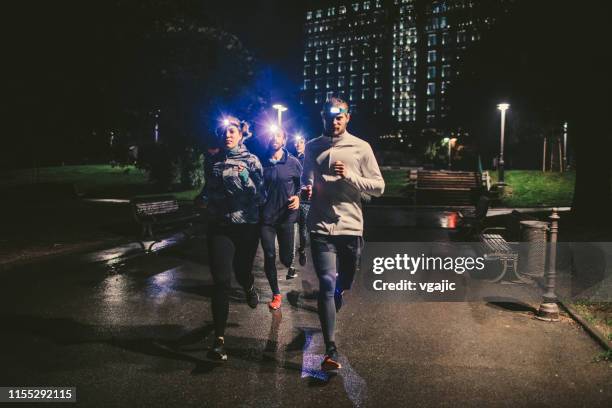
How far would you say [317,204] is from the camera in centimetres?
471

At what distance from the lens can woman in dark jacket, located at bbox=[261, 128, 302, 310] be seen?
679cm

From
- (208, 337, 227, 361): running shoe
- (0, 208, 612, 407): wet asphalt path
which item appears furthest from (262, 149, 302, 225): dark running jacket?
(208, 337, 227, 361): running shoe

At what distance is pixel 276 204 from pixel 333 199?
2292 millimetres

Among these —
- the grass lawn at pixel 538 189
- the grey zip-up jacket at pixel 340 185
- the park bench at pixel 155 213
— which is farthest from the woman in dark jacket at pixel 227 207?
the grass lawn at pixel 538 189

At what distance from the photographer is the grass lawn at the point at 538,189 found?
26.0 meters

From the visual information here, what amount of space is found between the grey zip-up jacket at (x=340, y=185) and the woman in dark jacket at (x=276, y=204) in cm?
207

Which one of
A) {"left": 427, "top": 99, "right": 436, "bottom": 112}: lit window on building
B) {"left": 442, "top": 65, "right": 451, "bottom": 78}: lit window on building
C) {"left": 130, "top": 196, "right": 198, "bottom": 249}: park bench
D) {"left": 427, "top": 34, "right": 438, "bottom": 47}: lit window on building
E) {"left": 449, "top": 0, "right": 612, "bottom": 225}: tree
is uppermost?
{"left": 427, "top": 34, "right": 438, "bottom": 47}: lit window on building

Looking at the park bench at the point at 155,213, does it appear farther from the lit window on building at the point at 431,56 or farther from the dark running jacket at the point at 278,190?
the lit window on building at the point at 431,56

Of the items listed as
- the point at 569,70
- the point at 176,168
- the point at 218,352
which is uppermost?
the point at 569,70

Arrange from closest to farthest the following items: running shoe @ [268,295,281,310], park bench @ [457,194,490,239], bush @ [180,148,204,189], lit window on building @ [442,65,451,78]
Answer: running shoe @ [268,295,281,310], park bench @ [457,194,490,239], bush @ [180,148,204,189], lit window on building @ [442,65,451,78]

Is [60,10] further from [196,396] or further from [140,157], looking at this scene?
[140,157]

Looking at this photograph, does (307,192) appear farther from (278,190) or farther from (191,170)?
(191,170)

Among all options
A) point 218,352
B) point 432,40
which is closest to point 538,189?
point 218,352

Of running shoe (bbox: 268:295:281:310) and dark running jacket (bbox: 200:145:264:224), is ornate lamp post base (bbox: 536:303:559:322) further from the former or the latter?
dark running jacket (bbox: 200:145:264:224)
